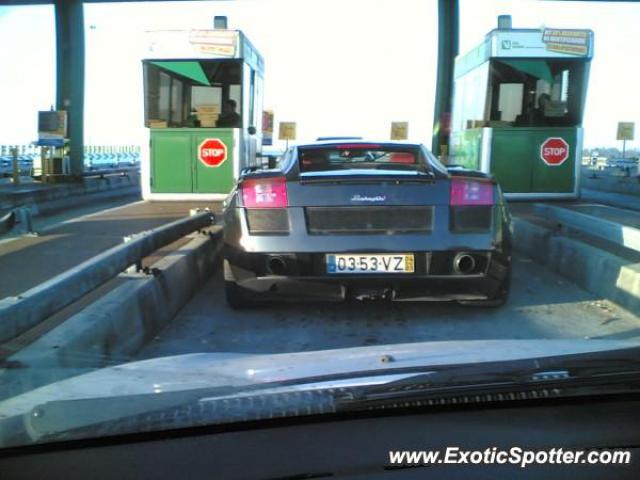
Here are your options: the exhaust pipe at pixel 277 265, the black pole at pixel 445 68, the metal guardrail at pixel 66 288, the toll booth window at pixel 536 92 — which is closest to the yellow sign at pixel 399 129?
the black pole at pixel 445 68

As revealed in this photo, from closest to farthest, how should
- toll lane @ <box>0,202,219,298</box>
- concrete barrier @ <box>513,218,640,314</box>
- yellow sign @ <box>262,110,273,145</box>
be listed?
concrete barrier @ <box>513,218,640,314</box>, toll lane @ <box>0,202,219,298</box>, yellow sign @ <box>262,110,273,145</box>

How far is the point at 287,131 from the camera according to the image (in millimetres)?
20188

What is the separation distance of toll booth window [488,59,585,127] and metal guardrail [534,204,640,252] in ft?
16.6

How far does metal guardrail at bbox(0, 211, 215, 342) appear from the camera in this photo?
3.04 meters

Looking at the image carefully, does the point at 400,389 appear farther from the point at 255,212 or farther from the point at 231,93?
the point at 231,93

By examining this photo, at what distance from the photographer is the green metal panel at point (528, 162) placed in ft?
42.1

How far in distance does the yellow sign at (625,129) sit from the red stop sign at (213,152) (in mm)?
16278

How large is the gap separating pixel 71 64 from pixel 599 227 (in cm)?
1512

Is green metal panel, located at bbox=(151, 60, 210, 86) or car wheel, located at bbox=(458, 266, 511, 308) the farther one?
green metal panel, located at bbox=(151, 60, 210, 86)

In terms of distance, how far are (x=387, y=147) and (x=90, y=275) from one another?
287 centimetres

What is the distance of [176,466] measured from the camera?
69.5 inches

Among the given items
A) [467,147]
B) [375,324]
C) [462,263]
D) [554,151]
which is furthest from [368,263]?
[467,147]

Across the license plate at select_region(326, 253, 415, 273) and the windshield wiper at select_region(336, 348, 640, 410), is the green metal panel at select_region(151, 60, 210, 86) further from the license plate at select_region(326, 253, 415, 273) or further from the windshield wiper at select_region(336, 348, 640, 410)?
the windshield wiper at select_region(336, 348, 640, 410)

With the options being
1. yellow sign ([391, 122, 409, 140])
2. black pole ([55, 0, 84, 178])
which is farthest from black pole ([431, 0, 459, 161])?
black pole ([55, 0, 84, 178])
